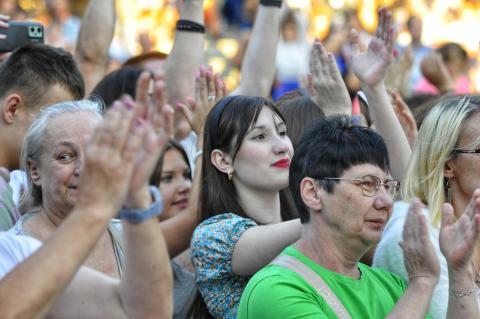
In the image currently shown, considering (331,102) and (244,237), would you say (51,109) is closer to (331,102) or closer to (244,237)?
(244,237)

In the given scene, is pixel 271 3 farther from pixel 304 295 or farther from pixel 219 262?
pixel 304 295

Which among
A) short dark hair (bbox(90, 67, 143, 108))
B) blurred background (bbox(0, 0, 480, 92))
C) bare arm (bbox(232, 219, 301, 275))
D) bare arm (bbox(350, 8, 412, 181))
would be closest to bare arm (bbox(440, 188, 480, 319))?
bare arm (bbox(232, 219, 301, 275))

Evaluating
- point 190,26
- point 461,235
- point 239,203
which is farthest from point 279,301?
point 190,26

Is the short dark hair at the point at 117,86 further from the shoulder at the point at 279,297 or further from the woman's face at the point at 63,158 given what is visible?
the shoulder at the point at 279,297

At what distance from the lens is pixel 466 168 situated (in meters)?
3.94

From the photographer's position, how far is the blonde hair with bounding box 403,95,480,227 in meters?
3.96

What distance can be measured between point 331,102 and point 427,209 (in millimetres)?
833

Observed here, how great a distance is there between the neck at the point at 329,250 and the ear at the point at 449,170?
743mm

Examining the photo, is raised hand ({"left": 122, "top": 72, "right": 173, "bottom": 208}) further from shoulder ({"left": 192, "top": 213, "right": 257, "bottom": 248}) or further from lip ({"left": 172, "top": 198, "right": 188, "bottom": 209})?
lip ({"left": 172, "top": 198, "right": 188, "bottom": 209})

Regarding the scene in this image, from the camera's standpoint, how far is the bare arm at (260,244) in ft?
11.6

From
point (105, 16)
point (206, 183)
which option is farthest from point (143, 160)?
point (105, 16)

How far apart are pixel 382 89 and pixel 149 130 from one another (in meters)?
2.24

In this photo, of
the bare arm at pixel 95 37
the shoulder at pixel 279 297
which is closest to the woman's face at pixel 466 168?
the shoulder at pixel 279 297

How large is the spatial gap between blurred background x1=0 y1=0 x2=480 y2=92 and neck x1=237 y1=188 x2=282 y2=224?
796cm
